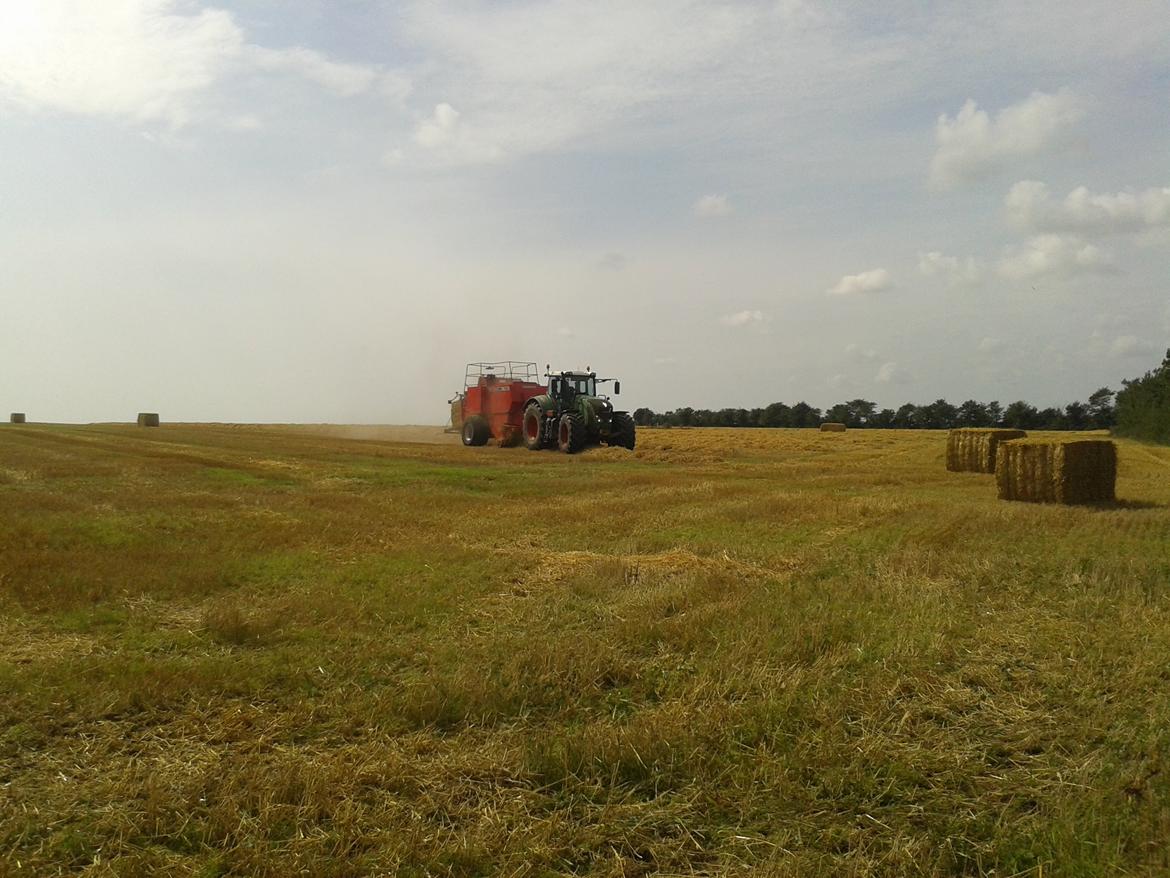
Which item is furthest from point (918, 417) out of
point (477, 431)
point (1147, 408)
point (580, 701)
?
point (580, 701)

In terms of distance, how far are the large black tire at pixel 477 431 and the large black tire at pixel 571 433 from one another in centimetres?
581

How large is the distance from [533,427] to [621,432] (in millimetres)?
3148

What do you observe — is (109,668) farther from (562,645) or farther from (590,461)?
(590,461)

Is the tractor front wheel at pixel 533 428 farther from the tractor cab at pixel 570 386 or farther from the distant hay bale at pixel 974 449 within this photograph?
the distant hay bale at pixel 974 449

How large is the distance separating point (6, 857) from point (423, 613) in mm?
3589

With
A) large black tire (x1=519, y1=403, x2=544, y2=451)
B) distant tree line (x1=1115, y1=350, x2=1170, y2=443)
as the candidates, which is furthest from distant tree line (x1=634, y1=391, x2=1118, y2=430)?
large black tire (x1=519, y1=403, x2=544, y2=451)

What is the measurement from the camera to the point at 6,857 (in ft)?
10.5

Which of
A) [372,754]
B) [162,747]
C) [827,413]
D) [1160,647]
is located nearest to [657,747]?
[372,754]

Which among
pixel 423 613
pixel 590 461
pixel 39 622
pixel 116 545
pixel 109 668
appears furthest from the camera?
pixel 590 461

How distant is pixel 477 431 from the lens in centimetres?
3067

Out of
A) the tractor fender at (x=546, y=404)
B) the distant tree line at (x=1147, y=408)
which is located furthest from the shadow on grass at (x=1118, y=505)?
the distant tree line at (x=1147, y=408)

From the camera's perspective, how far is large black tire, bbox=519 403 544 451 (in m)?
26.5

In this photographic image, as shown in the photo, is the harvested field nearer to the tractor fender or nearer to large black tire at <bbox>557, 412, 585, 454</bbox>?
large black tire at <bbox>557, 412, 585, 454</bbox>

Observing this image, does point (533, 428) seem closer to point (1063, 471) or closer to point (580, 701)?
A: point (1063, 471)
